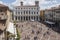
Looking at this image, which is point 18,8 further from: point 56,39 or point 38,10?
point 56,39

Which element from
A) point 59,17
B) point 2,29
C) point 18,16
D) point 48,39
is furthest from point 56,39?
point 18,16

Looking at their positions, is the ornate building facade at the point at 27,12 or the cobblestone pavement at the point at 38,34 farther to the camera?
the ornate building facade at the point at 27,12

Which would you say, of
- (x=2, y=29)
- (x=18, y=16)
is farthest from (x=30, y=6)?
(x=2, y=29)

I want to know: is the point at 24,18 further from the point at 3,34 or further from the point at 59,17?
the point at 3,34

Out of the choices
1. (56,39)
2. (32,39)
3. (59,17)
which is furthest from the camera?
(59,17)

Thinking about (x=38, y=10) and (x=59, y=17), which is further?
→ (x=38, y=10)

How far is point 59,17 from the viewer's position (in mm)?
28109

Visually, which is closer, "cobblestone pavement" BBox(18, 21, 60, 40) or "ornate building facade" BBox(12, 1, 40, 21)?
"cobblestone pavement" BBox(18, 21, 60, 40)

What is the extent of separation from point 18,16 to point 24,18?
4.35 feet

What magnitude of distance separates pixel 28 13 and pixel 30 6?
1.67m

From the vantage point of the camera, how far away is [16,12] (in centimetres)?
4144

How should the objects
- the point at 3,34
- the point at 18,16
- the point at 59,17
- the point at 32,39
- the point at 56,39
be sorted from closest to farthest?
1. the point at 3,34
2. the point at 32,39
3. the point at 56,39
4. the point at 59,17
5. the point at 18,16

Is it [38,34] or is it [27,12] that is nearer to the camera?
[38,34]

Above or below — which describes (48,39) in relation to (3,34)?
below
